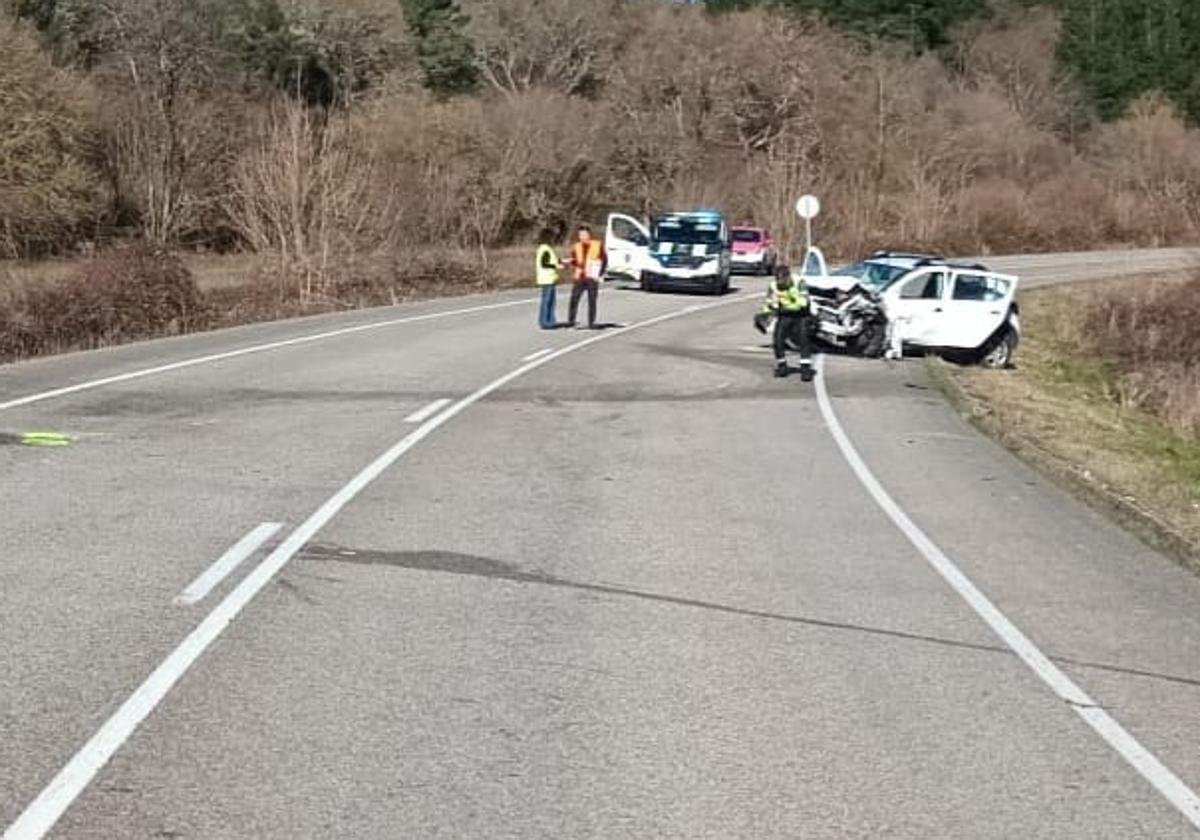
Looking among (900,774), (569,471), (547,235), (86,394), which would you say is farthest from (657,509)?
(547,235)

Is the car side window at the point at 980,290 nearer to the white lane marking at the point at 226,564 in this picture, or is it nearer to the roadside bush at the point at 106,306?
the roadside bush at the point at 106,306

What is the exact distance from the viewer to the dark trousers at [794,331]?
2142cm

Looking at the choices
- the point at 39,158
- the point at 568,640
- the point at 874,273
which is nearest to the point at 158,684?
the point at 568,640

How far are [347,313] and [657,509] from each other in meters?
22.7

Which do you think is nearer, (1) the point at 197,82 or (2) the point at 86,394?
(2) the point at 86,394

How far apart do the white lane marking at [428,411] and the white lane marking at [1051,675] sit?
5047 mm

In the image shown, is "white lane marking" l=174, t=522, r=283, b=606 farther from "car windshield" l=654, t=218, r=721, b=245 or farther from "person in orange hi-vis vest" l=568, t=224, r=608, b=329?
"car windshield" l=654, t=218, r=721, b=245

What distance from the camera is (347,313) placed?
1298 inches

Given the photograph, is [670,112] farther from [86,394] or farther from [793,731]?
[793,731]

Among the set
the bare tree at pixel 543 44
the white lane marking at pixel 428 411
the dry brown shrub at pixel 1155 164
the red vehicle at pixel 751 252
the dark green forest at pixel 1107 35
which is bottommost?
the red vehicle at pixel 751 252

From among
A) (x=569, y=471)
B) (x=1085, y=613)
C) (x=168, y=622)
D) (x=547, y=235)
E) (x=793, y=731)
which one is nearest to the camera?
(x=793, y=731)

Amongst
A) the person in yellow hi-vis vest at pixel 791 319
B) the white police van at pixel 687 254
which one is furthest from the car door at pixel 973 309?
the white police van at pixel 687 254

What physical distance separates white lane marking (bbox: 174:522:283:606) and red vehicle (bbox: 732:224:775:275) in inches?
1780

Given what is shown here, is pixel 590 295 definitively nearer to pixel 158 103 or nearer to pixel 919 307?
pixel 919 307
